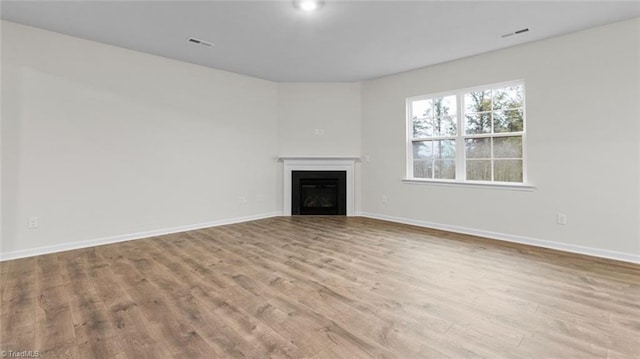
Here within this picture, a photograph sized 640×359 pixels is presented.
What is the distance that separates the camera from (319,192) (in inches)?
234

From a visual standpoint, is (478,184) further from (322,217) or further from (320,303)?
(320,303)

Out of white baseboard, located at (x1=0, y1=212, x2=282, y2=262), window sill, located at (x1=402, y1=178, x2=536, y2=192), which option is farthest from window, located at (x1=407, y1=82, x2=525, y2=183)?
white baseboard, located at (x1=0, y1=212, x2=282, y2=262)

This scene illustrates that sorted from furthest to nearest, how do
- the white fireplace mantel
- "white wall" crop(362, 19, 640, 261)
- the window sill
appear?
the white fireplace mantel → the window sill → "white wall" crop(362, 19, 640, 261)

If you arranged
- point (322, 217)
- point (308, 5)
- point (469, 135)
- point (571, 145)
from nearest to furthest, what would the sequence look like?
point (308, 5), point (571, 145), point (469, 135), point (322, 217)

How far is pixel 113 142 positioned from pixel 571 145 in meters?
5.66

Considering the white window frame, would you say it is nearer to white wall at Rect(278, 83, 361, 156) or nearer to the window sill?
the window sill

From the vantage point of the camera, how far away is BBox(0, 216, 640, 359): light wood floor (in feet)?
5.54

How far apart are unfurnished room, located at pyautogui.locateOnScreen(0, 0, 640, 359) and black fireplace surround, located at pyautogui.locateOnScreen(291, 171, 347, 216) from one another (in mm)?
389

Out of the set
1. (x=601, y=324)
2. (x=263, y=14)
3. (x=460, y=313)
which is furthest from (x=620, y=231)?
(x=263, y=14)

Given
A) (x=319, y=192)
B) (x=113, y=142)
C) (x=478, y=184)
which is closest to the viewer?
(x=113, y=142)

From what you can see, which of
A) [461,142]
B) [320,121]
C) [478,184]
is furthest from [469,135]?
[320,121]

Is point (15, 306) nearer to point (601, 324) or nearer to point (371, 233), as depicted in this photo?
point (371, 233)

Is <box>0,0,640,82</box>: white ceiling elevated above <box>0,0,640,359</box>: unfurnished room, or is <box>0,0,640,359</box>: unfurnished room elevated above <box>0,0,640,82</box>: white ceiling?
<box>0,0,640,82</box>: white ceiling

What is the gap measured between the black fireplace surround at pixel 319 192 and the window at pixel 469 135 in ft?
4.50
